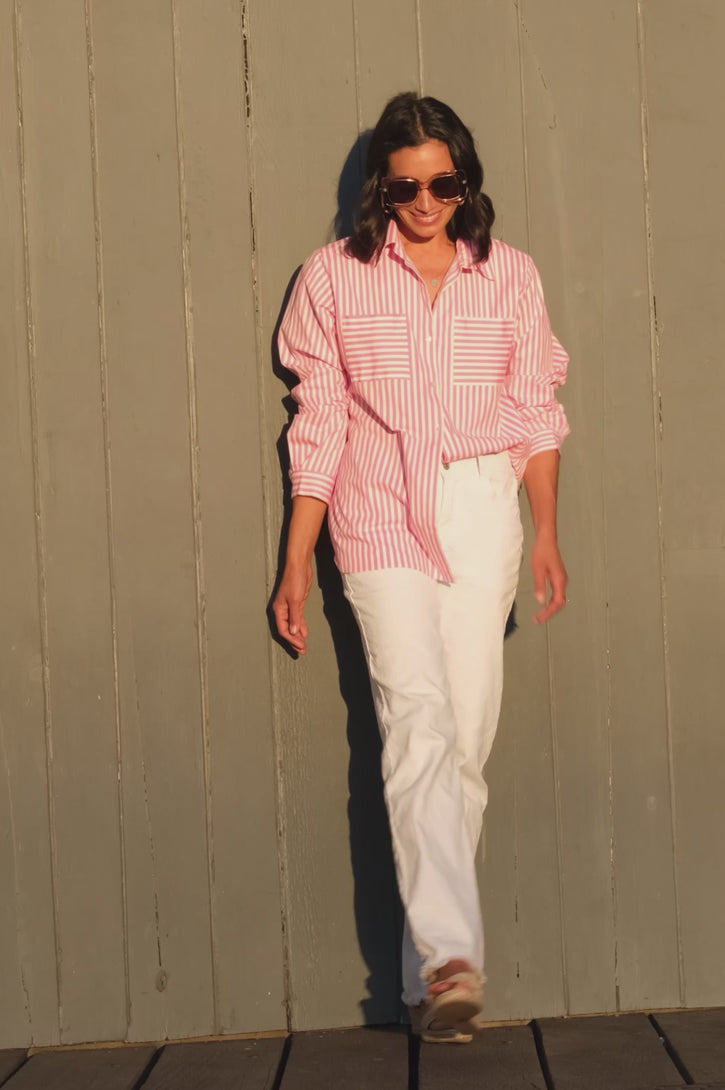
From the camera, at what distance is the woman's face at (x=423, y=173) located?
2912 millimetres

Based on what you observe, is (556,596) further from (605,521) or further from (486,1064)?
(486,1064)

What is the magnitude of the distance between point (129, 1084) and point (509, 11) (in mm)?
2334

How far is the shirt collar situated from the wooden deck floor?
1538 mm

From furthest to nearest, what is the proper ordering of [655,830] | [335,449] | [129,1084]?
[655,830] → [335,449] → [129,1084]

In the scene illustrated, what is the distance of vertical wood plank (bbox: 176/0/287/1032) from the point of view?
317cm

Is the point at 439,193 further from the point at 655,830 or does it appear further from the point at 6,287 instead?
the point at 655,830

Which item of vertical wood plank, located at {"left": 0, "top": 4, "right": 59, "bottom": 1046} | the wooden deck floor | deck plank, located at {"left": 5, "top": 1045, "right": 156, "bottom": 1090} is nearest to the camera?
the wooden deck floor

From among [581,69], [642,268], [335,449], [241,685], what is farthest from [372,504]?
[581,69]

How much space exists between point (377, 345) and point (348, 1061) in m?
1.41

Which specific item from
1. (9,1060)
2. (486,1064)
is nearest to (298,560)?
(486,1064)

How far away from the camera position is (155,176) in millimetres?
3184

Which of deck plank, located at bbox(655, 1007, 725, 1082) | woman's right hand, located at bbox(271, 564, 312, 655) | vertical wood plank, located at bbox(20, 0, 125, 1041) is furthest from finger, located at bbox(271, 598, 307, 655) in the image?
deck plank, located at bbox(655, 1007, 725, 1082)

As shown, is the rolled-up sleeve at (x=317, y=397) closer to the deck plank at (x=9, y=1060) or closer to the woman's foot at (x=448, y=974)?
the woman's foot at (x=448, y=974)

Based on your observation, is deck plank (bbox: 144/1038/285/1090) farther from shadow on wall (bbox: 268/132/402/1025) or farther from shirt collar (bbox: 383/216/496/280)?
shirt collar (bbox: 383/216/496/280)
